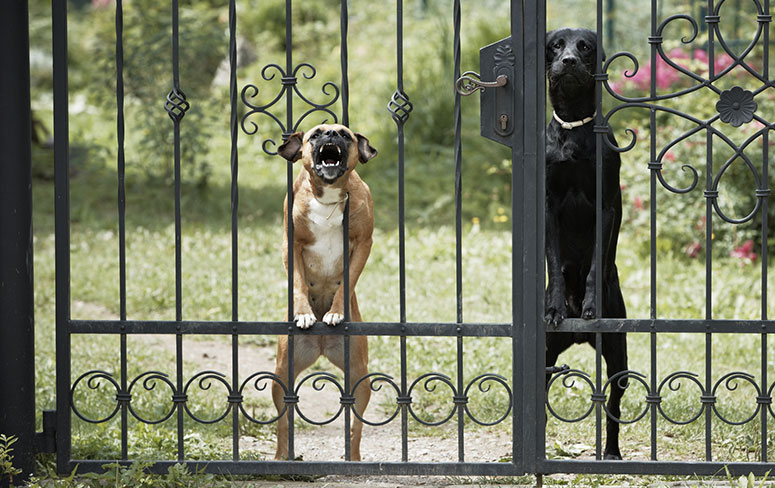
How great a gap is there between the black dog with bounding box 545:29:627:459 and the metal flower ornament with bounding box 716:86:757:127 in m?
0.48

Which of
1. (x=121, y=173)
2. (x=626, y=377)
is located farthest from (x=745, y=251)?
(x=121, y=173)

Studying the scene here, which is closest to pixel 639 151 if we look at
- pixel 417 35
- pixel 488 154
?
pixel 488 154

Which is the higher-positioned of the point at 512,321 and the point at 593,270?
the point at 593,270

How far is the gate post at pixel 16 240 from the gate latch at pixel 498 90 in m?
1.86

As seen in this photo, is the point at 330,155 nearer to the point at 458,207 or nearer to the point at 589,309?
the point at 458,207

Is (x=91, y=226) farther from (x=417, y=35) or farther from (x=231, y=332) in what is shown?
(x=231, y=332)

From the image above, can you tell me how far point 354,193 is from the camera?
14.0 ft

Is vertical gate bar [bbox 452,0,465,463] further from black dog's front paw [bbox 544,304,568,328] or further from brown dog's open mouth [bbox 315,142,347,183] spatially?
brown dog's open mouth [bbox 315,142,347,183]

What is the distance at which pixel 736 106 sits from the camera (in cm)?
393

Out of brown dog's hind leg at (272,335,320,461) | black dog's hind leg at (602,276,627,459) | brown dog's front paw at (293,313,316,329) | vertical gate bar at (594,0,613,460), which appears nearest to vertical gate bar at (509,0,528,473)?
vertical gate bar at (594,0,613,460)

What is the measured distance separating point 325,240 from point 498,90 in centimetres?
103

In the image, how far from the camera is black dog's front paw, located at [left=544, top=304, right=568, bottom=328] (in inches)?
160

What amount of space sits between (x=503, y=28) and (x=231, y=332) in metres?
9.35

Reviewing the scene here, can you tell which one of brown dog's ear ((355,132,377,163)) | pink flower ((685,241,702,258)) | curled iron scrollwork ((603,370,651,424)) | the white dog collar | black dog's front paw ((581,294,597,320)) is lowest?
curled iron scrollwork ((603,370,651,424))
